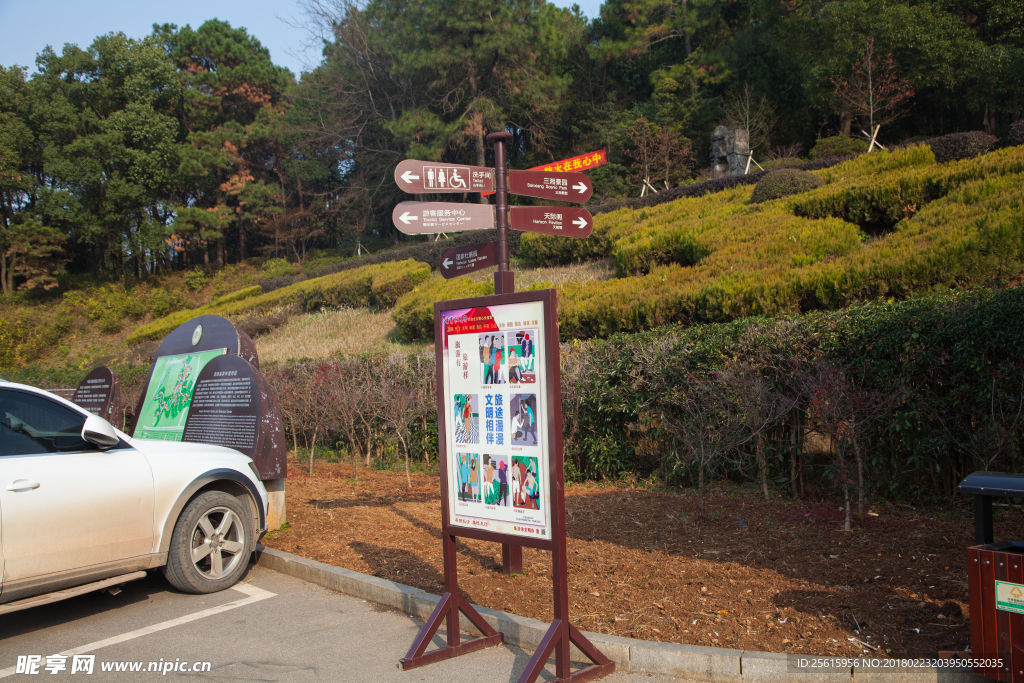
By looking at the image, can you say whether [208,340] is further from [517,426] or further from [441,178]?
[517,426]

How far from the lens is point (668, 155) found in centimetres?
2928

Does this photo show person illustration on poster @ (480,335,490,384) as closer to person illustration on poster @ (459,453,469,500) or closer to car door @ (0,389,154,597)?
Answer: person illustration on poster @ (459,453,469,500)

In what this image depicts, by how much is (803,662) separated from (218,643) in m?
3.49

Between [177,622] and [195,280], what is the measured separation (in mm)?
39990

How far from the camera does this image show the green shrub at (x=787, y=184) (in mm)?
14906

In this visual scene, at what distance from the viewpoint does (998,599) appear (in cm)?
297

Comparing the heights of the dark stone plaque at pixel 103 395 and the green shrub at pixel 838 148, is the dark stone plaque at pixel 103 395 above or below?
below

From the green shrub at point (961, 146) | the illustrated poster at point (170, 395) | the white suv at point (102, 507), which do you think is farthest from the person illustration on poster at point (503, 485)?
the green shrub at point (961, 146)

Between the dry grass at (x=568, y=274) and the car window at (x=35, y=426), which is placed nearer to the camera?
the car window at (x=35, y=426)

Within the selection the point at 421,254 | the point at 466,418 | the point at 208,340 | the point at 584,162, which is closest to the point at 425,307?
the point at 584,162

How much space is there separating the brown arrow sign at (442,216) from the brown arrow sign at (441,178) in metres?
0.12

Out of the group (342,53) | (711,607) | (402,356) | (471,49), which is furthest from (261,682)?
(342,53)

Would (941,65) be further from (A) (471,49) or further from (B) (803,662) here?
(B) (803,662)

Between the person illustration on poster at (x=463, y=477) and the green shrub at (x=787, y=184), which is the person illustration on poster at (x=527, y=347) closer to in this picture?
the person illustration on poster at (x=463, y=477)
